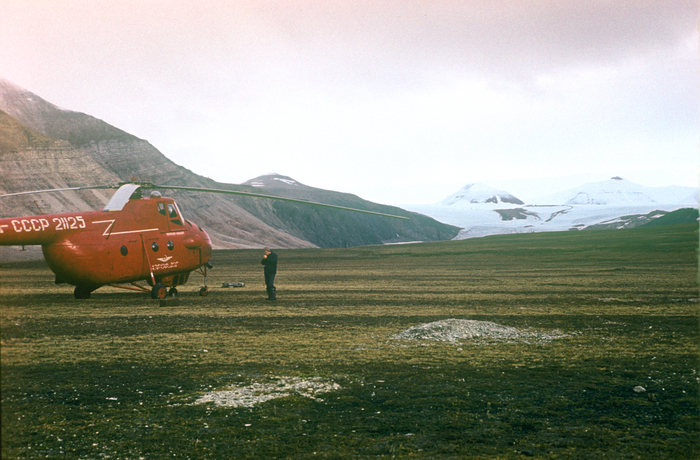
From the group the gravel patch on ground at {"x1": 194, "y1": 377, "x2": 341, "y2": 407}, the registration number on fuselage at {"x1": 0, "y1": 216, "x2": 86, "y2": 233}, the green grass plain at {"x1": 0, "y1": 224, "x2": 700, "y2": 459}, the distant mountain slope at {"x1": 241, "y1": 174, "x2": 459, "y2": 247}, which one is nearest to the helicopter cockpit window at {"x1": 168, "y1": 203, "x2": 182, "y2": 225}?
the green grass plain at {"x1": 0, "y1": 224, "x2": 700, "y2": 459}

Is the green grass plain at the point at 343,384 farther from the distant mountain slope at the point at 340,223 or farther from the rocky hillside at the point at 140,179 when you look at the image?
the distant mountain slope at the point at 340,223

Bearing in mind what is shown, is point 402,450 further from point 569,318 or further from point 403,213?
point 403,213

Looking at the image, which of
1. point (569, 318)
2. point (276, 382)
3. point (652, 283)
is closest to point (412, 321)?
point (569, 318)

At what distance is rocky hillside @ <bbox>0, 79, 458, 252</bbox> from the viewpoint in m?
79.3

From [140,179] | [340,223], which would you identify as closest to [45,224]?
[140,179]

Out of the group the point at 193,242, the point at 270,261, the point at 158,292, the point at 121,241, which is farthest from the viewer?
the point at 270,261

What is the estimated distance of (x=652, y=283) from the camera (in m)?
25.9

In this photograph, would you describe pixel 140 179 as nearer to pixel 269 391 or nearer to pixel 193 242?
pixel 193 242

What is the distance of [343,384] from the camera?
789cm

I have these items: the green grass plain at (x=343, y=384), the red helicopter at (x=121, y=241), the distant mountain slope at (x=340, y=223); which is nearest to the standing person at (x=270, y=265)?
the red helicopter at (x=121, y=241)

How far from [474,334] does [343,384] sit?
486 cm

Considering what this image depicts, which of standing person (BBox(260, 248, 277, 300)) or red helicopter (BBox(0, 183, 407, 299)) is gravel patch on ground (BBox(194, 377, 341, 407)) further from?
standing person (BBox(260, 248, 277, 300))

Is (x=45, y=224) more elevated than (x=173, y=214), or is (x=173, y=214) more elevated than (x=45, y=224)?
(x=173, y=214)

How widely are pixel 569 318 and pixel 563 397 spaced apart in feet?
26.8
